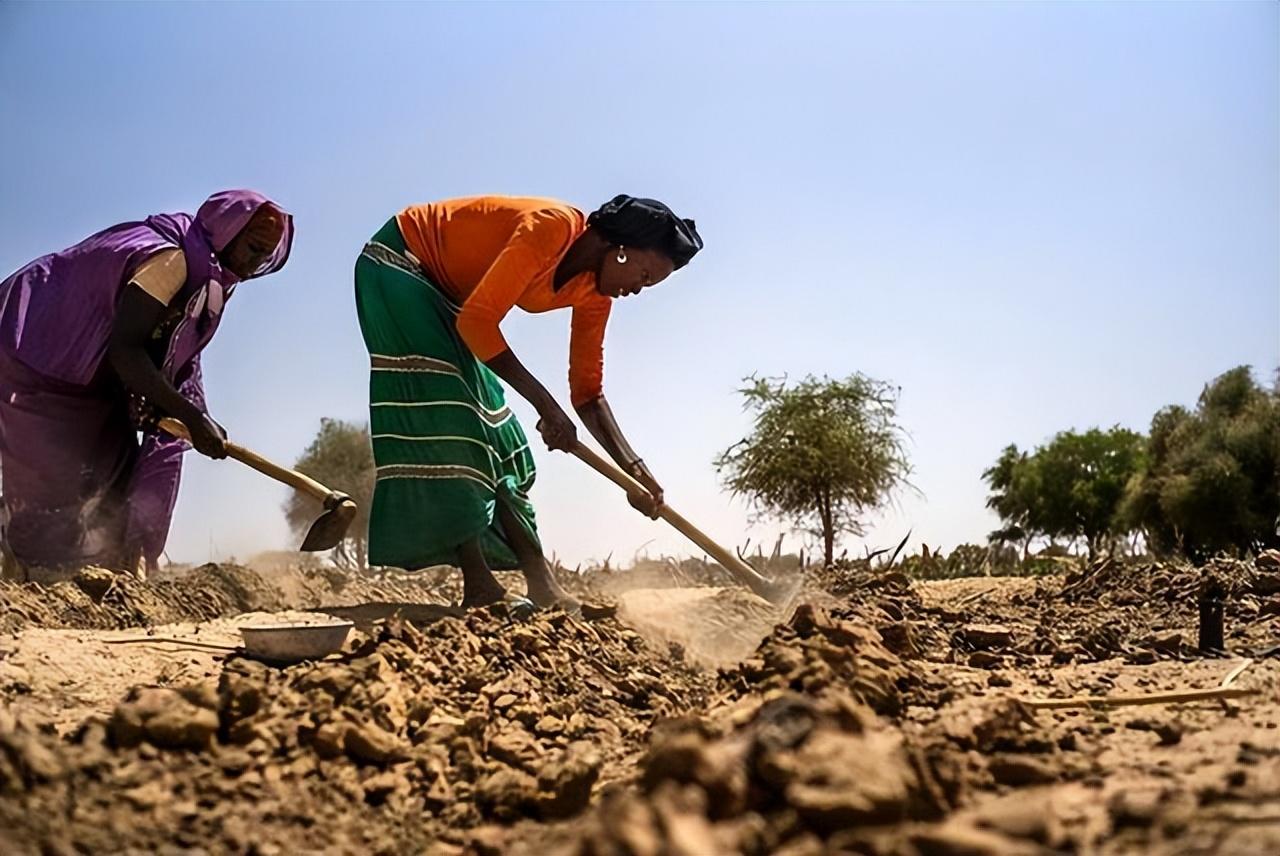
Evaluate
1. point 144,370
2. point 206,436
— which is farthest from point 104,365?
point 206,436

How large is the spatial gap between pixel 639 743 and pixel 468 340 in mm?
2054

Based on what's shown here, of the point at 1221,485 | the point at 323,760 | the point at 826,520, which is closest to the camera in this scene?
the point at 323,760

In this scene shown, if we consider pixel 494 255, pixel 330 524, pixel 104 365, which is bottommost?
pixel 330 524

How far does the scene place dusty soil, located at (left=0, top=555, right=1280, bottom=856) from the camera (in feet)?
5.04

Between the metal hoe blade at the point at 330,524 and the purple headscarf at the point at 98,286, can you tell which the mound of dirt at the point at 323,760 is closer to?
the metal hoe blade at the point at 330,524

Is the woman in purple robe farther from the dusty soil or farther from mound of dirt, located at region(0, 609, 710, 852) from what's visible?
mound of dirt, located at region(0, 609, 710, 852)

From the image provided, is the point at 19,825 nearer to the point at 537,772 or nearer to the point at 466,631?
the point at 537,772

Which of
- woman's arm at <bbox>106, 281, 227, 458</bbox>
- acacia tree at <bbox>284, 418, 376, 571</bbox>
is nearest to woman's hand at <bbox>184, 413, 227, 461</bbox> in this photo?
woman's arm at <bbox>106, 281, 227, 458</bbox>

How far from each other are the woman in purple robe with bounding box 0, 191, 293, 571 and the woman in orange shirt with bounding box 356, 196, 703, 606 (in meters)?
1.02

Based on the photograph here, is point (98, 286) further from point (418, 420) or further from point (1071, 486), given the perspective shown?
point (1071, 486)

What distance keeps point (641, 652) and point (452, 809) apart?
186 centimetres

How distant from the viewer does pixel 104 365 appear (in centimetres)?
537

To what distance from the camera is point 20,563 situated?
5.47 metres

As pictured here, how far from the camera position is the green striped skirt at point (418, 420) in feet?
14.6
